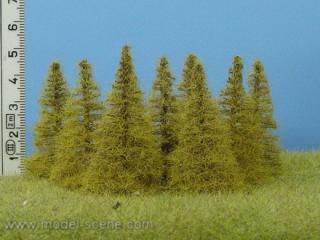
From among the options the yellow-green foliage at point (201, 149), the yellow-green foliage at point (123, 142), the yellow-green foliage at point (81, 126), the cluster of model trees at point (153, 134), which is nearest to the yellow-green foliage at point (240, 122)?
the cluster of model trees at point (153, 134)

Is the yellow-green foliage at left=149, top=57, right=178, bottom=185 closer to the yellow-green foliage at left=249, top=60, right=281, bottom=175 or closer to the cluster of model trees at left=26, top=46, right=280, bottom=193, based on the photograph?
the cluster of model trees at left=26, top=46, right=280, bottom=193

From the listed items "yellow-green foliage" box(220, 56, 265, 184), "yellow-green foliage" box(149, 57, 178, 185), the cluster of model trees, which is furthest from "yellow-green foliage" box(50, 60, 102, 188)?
"yellow-green foliage" box(220, 56, 265, 184)

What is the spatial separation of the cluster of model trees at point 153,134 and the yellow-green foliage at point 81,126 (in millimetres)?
31

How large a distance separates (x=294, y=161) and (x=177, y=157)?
7603 mm

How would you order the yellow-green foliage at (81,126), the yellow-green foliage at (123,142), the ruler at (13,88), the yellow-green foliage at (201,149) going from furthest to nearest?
the ruler at (13,88) → the yellow-green foliage at (81,126) → the yellow-green foliage at (201,149) → the yellow-green foliage at (123,142)

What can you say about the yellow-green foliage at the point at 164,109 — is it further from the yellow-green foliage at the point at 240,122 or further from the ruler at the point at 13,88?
the ruler at the point at 13,88

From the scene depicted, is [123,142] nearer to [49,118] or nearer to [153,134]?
[153,134]

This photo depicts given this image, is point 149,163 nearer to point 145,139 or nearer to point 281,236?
point 145,139

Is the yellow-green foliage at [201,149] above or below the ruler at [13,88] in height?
below

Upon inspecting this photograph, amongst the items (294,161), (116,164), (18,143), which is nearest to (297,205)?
(116,164)

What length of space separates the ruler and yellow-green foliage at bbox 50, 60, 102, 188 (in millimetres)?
3086

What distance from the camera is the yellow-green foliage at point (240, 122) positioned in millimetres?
23094

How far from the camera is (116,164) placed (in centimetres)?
2052

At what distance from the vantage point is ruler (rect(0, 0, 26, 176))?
80.0 ft
